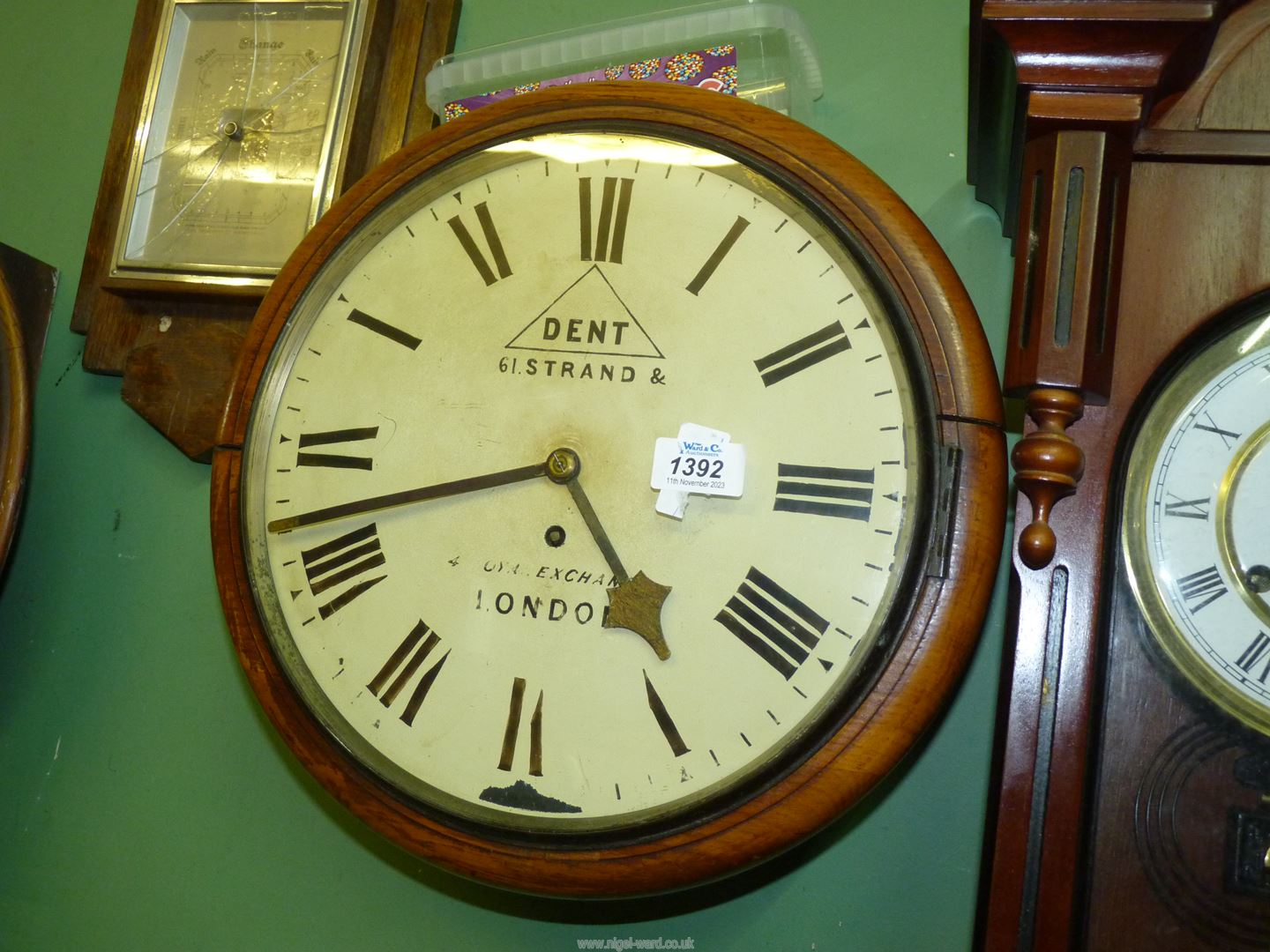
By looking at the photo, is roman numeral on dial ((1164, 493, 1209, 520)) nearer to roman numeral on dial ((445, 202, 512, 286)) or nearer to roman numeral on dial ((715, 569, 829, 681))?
roman numeral on dial ((715, 569, 829, 681))

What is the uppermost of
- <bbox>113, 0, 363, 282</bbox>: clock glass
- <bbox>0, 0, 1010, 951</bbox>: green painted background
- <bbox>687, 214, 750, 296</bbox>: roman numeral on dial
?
<bbox>113, 0, 363, 282</bbox>: clock glass

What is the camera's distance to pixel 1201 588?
0.73 m

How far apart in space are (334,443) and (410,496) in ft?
0.29

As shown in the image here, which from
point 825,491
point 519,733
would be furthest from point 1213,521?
point 519,733

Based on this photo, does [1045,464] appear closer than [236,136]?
Yes

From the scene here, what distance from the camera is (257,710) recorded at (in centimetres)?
106

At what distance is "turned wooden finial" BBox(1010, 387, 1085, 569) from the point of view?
0.69 metres

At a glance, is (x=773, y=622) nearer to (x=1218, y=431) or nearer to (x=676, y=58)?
(x=1218, y=431)

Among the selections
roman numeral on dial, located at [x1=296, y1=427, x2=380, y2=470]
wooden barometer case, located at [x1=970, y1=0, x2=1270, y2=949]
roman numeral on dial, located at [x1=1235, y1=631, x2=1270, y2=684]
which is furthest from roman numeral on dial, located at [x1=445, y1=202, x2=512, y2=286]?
roman numeral on dial, located at [x1=1235, y1=631, x2=1270, y2=684]

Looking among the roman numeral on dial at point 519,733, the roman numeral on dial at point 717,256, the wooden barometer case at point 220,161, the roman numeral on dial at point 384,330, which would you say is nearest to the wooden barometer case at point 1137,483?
the roman numeral on dial at point 717,256

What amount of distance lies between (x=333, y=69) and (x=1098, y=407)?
838 mm

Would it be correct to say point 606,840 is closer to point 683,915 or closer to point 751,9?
point 683,915

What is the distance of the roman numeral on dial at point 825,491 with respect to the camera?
2.49 ft

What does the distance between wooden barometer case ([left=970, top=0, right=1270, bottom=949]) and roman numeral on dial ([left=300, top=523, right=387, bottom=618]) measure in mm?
495
